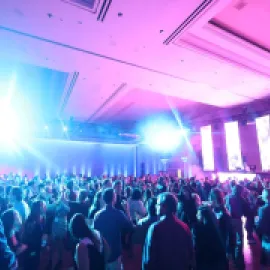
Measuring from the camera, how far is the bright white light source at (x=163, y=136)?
47.5 feet

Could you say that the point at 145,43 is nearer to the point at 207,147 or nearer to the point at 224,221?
the point at 224,221

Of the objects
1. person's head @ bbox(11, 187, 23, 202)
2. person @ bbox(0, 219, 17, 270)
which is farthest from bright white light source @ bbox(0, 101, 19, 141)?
person @ bbox(0, 219, 17, 270)

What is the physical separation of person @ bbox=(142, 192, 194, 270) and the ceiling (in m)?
3.44

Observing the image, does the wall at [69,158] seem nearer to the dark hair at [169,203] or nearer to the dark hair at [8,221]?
the dark hair at [8,221]

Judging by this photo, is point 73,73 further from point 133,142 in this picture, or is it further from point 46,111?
point 133,142

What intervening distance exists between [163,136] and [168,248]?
13444 millimetres

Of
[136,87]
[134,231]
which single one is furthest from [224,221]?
[136,87]

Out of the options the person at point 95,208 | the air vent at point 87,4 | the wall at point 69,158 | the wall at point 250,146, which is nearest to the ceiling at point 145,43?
the air vent at point 87,4

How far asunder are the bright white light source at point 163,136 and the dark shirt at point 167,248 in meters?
11.8

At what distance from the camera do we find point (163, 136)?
15.5 metres

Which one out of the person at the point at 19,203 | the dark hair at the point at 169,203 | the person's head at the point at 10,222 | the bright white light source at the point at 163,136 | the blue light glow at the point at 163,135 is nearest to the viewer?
the dark hair at the point at 169,203

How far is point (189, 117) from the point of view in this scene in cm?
1280

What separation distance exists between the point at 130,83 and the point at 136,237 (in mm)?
4566

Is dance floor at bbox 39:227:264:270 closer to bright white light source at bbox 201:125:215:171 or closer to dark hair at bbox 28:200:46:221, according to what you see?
Result: dark hair at bbox 28:200:46:221
